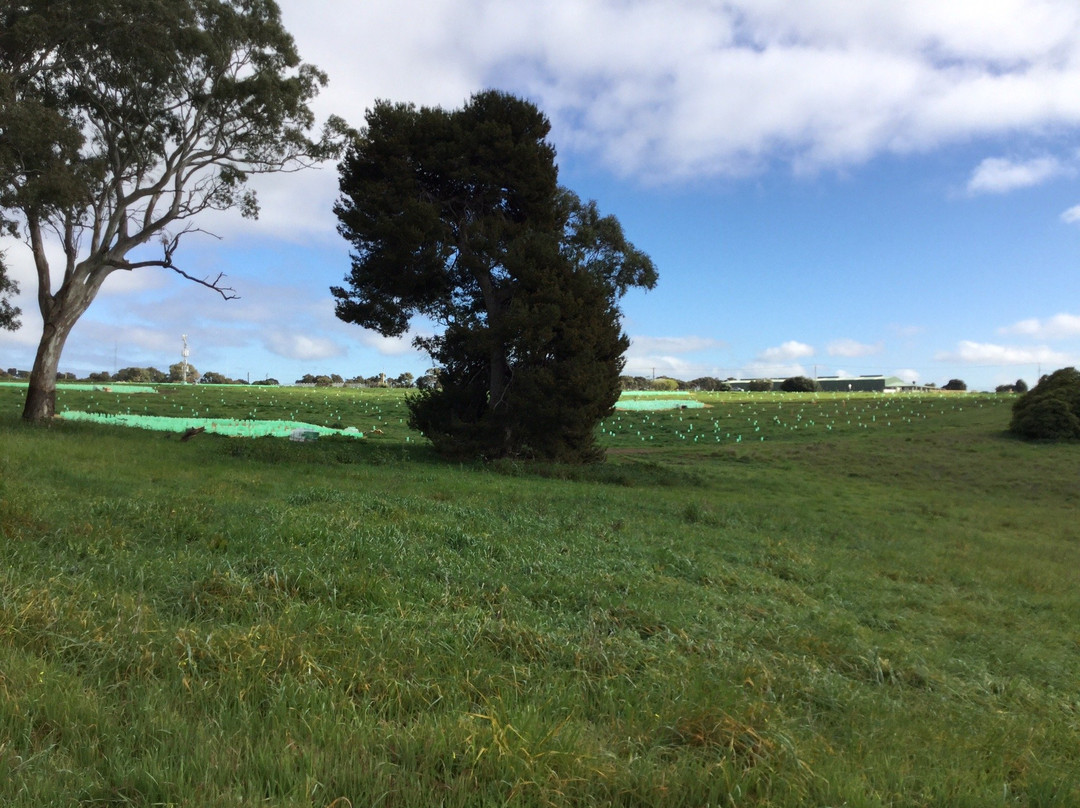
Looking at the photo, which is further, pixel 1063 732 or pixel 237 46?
pixel 237 46

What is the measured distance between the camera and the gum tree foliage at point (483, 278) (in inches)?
813

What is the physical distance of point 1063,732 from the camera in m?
5.30

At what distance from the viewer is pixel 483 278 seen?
2214 cm

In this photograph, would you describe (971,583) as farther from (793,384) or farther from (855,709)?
(793,384)

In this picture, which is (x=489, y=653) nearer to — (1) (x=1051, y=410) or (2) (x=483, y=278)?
(2) (x=483, y=278)

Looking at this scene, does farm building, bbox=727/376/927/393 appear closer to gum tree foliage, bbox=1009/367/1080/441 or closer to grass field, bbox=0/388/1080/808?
gum tree foliage, bbox=1009/367/1080/441

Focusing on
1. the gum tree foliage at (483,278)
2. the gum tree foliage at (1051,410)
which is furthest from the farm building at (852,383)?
the gum tree foliage at (483,278)

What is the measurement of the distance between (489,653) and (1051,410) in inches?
1636

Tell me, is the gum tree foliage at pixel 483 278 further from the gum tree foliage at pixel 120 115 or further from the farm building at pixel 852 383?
the farm building at pixel 852 383

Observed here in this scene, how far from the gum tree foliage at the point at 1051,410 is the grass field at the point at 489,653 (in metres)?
27.5

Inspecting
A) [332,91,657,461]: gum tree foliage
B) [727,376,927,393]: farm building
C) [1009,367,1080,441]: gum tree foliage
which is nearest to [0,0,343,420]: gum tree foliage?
[332,91,657,461]: gum tree foliage

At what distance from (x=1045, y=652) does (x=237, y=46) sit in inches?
1018

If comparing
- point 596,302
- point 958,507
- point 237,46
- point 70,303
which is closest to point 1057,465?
point 958,507

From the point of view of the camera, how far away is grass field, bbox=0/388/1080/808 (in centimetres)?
341
